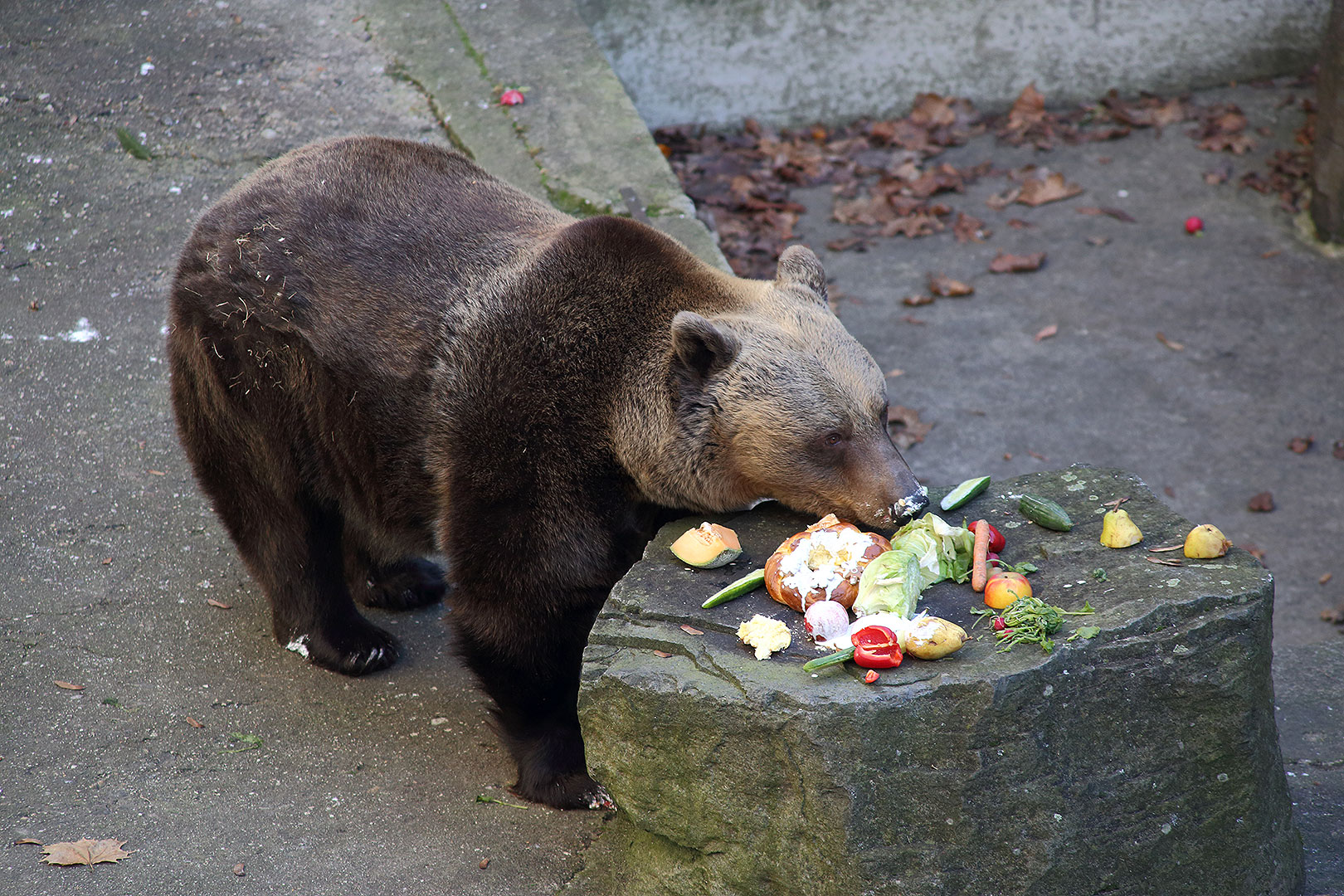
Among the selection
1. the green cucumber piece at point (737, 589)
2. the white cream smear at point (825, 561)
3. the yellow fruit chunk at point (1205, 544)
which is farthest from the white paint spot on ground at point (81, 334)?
the yellow fruit chunk at point (1205, 544)

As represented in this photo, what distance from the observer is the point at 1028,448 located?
24.2 feet

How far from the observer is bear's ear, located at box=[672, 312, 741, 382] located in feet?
12.8

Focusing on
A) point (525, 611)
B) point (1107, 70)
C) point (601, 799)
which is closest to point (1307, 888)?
point (601, 799)

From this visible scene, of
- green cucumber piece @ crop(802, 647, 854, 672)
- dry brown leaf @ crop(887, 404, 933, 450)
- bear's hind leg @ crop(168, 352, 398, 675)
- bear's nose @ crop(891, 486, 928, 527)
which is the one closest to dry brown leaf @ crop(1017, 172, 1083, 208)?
dry brown leaf @ crop(887, 404, 933, 450)

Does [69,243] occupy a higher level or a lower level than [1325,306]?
higher

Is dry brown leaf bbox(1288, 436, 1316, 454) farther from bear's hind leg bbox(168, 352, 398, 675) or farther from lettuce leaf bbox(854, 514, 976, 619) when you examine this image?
bear's hind leg bbox(168, 352, 398, 675)

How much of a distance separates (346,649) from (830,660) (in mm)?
2607

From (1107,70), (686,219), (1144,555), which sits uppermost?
(1144,555)

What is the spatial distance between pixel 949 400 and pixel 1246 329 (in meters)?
2.29

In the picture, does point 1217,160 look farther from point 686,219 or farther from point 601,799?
point 601,799

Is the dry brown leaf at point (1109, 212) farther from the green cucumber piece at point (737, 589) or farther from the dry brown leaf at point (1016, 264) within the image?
the green cucumber piece at point (737, 589)

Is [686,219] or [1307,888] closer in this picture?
[1307,888]

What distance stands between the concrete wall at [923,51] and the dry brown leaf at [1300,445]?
15.9 feet

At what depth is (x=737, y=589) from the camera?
3611mm
